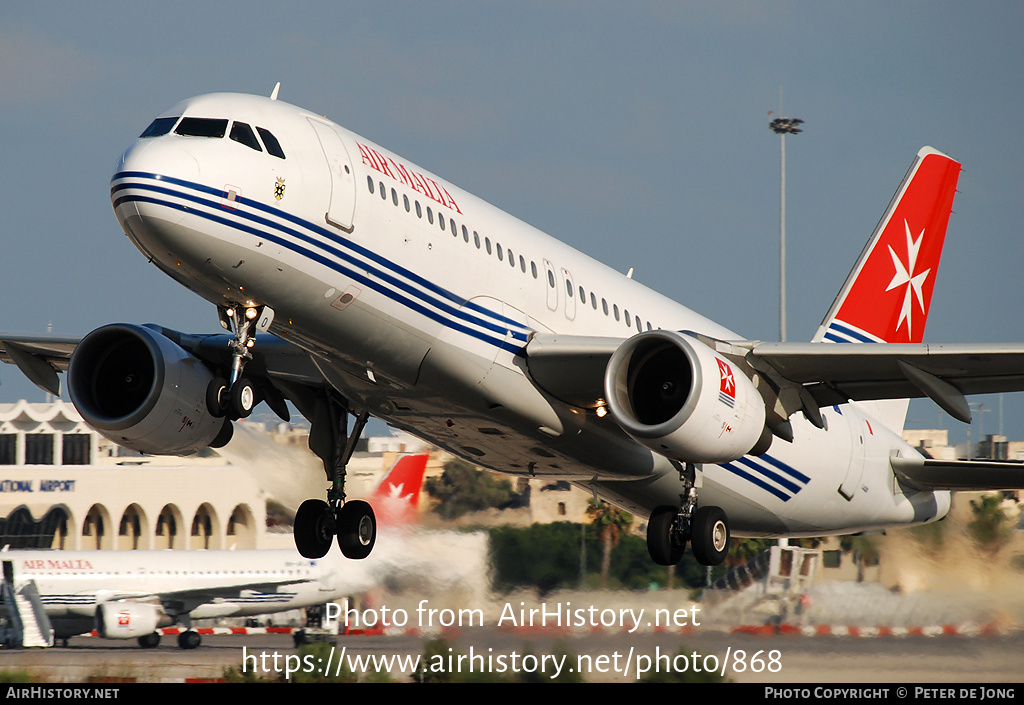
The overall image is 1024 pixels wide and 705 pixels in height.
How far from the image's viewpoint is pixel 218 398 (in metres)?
16.6

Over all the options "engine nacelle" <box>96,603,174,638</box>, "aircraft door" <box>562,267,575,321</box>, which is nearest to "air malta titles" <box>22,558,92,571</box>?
"engine nacelle" <box>96,603,174,638</box>

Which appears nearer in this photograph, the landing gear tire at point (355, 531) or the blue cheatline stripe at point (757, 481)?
the landing gear tire at point (355, 531)

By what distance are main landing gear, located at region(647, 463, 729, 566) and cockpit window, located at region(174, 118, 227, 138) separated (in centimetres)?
960

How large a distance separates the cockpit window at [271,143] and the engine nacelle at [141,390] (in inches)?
230

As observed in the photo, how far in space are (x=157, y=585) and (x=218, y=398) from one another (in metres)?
27.7

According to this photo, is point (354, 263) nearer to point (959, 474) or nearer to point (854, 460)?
point (854, 460)

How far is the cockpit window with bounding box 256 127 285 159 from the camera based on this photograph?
15898 millimetres

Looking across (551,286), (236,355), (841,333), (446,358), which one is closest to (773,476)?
(841,333)

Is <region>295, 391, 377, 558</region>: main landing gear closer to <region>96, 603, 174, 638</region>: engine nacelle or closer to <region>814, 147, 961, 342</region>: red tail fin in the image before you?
<region>814, 147, 961, 342</region>: red tail fin

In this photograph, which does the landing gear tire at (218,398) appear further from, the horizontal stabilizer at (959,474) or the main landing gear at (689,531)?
the horizontal stabilizer at (959,474)

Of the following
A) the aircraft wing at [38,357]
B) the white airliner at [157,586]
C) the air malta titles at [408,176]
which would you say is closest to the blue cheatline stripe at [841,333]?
the air malta titles at [408,176]

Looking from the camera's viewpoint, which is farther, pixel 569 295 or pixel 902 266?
pixel 902 266

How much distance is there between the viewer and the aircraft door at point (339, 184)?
53.7ft
